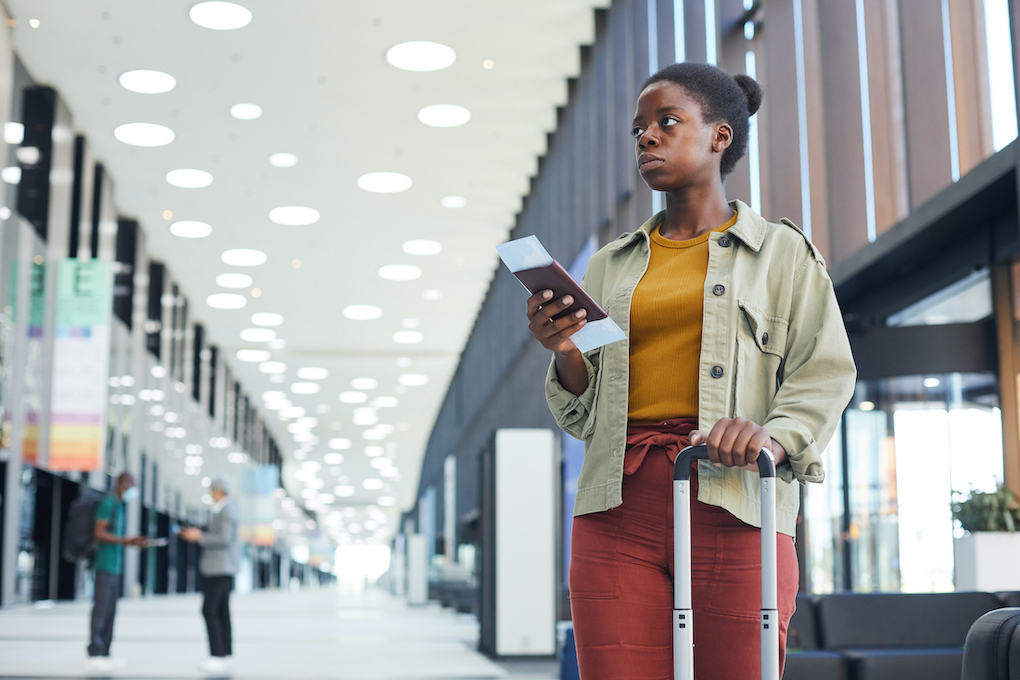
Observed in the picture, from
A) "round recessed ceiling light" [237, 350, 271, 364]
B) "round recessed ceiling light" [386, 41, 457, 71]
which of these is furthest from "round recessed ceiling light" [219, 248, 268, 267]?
"round recessed ceiling light" [386, 41, 457, 71]

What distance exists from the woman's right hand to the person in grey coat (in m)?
7.96

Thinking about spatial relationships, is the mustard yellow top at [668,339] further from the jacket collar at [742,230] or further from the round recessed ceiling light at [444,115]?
the round recessed ceiling light at [444,115]

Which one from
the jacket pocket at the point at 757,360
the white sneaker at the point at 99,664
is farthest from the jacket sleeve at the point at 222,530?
the jacket pocket at the point at 757,360

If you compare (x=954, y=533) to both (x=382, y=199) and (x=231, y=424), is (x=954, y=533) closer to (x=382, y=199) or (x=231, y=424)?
(x=382, y=199)

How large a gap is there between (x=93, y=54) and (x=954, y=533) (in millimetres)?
11617

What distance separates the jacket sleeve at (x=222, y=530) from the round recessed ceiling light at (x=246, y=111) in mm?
7057

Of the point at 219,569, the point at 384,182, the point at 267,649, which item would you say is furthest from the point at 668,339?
the point at 384,182

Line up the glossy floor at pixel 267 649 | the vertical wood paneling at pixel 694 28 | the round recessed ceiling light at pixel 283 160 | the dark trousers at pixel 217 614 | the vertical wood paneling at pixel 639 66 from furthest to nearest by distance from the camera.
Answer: the round recessed ceiling light at pixel 283 160 < the vertical wood paneling at pixel 639 66 < the vertical wood paneling at pixel 694 28 < the dark trousers at pixel 217 614 < the glossy floor at pixel 267 649

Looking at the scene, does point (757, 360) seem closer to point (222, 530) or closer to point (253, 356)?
point (222, 530)

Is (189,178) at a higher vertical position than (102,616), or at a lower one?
higher

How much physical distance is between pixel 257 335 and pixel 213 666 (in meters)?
21.6

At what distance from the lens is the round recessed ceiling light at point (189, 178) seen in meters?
18.0

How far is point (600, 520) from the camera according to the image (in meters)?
2.09

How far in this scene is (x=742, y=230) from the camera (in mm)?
2182
